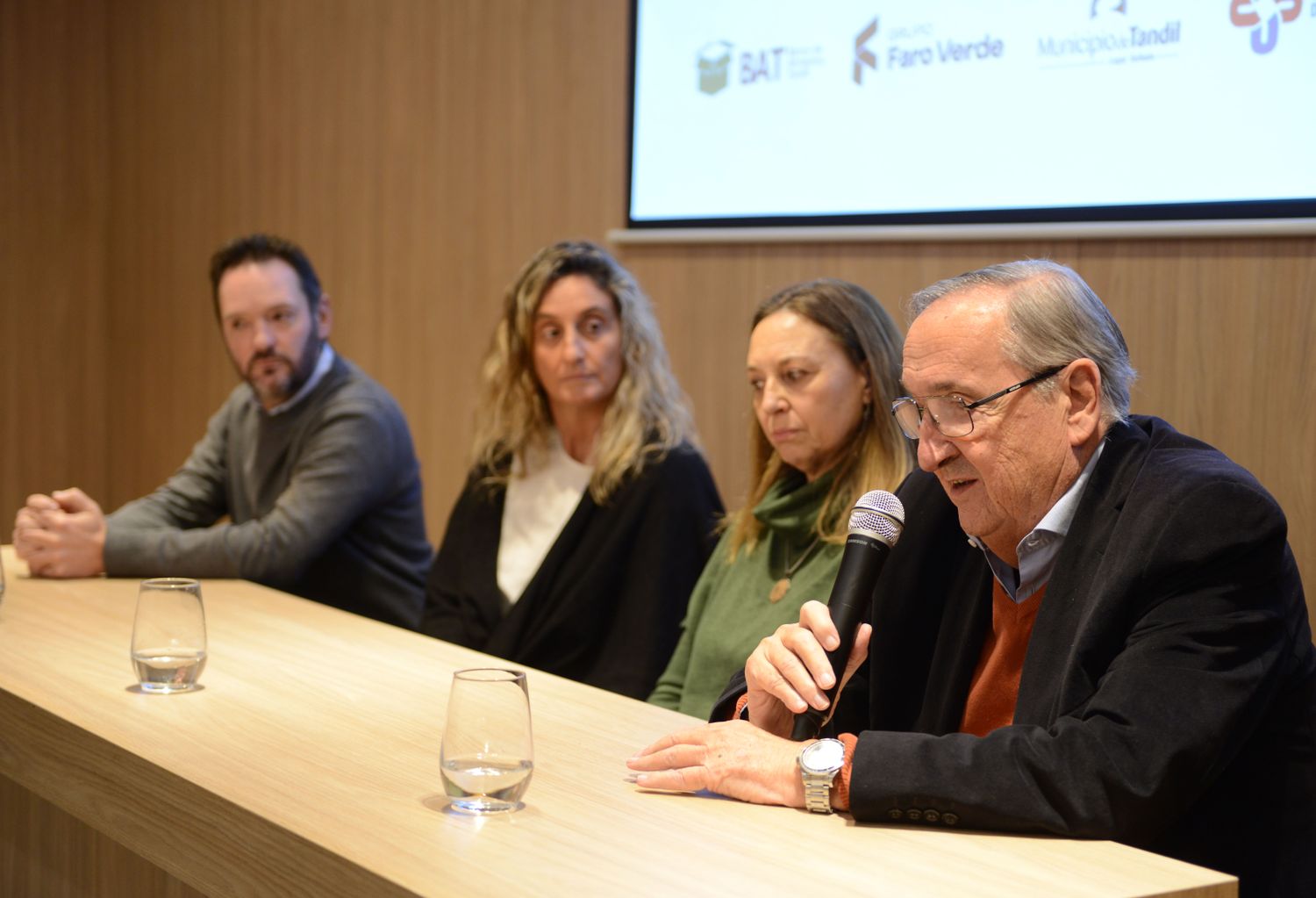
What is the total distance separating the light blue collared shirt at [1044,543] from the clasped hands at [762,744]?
0.28m

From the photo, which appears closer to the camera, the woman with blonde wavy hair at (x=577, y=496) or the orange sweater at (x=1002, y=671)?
the orange sweater at (x=1002, y=671)

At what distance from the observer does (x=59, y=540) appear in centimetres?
290

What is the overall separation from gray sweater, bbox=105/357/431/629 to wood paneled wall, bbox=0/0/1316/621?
3.25ft

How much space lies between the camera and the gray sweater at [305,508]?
3.08 metres

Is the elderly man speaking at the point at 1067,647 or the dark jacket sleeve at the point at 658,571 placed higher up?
the elderly man speaking at the point at 1067,647

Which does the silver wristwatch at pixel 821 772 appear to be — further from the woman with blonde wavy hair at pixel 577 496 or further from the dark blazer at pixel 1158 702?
the woman with blonde wavy hair at pixel 577 496

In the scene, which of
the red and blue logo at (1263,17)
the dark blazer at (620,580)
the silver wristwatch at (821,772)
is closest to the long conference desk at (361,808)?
the silver wristwatch at (821,772)

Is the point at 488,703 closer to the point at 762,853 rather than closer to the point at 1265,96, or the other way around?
the point at 762,853

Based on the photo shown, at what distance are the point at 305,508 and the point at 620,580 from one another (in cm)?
78

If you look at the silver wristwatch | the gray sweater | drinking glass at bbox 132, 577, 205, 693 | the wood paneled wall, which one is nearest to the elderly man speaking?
the silver wristwatch

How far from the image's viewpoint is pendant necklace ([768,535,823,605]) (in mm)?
2420

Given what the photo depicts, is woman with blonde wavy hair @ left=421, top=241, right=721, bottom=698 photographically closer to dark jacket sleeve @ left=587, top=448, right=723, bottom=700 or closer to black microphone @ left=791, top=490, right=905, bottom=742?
dark jacket sleeve @ left=587, top=448, right=723, bottom=700

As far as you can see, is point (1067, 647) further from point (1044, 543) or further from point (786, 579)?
point (786, 579)

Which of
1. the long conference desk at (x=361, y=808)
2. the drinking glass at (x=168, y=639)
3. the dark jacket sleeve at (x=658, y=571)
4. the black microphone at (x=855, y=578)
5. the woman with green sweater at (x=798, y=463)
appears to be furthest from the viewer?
the dark jacket sleeve at (x=658, y=571)
